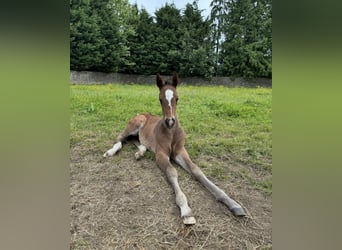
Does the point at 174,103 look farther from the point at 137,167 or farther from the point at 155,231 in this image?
the point at 155,231

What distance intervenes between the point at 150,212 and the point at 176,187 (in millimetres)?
189

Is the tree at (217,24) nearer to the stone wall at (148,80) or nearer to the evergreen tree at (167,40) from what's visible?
the stone wall at (148,80)

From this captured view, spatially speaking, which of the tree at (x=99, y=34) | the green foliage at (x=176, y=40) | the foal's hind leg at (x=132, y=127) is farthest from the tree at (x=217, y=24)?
the foal's hind leg at (x=132, y=127)

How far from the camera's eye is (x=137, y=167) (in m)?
1.50

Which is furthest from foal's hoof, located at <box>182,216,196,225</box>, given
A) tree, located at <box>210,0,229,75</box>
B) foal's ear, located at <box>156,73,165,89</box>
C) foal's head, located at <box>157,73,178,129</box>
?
tree, located at <box>210,0,229,75</box>

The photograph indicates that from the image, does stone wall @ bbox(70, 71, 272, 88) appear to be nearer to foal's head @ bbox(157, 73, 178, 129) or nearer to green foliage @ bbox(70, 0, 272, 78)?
green foliage @ bbox(70, 0, 272, 78)

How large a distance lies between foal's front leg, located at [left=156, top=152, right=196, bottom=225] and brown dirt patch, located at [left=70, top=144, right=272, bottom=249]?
26mm

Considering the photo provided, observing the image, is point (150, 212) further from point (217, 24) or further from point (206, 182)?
point (217, 24)

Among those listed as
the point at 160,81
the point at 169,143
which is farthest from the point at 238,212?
the point at 160,81

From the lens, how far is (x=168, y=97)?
1.31 m

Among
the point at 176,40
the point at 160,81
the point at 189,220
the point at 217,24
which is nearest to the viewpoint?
the point at 189,220

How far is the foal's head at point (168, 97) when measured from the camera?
1313 millimetres
